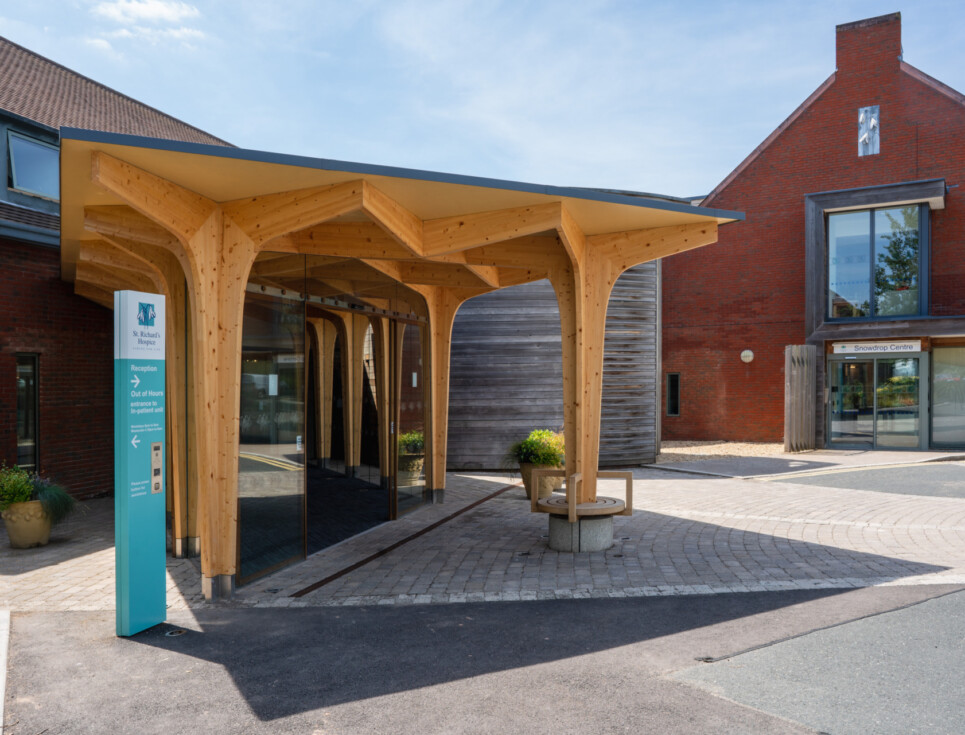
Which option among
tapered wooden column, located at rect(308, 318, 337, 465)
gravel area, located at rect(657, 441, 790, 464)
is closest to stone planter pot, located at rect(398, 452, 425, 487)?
tapered wooden column, located at rect(308, 318, 337, 465)

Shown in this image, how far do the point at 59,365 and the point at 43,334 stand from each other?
0.54 meters

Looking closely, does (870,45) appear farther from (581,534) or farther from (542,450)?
(581,534)

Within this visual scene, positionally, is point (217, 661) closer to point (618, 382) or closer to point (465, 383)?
point (465, 383)

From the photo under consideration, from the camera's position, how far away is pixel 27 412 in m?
11.5

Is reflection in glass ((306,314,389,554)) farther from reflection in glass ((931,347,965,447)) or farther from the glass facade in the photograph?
reflection in glass ((931,347,965,447))

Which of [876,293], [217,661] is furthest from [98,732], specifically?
[876,293]

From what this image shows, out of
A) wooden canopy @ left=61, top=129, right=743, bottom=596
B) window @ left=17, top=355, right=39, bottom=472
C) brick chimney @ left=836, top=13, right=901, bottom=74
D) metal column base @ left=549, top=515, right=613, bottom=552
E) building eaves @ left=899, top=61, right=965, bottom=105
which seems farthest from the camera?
brick chimney @ left=836, top=13, right=901, bottom=74

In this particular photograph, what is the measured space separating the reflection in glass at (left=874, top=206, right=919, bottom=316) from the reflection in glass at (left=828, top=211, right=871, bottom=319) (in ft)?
0.82

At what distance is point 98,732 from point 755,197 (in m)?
21.0

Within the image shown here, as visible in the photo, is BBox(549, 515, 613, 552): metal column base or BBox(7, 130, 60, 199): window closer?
BBox(549, 515, 613, 552): metal column base

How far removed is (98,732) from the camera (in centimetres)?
407

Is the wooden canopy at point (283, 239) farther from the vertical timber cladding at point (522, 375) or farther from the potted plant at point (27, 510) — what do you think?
the vertical timber cladding at point (522, 375)

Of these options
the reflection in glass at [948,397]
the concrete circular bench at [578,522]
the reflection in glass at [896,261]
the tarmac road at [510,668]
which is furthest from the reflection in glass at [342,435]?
the reflection in glass at [948,397]

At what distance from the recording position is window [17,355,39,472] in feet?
37.1
